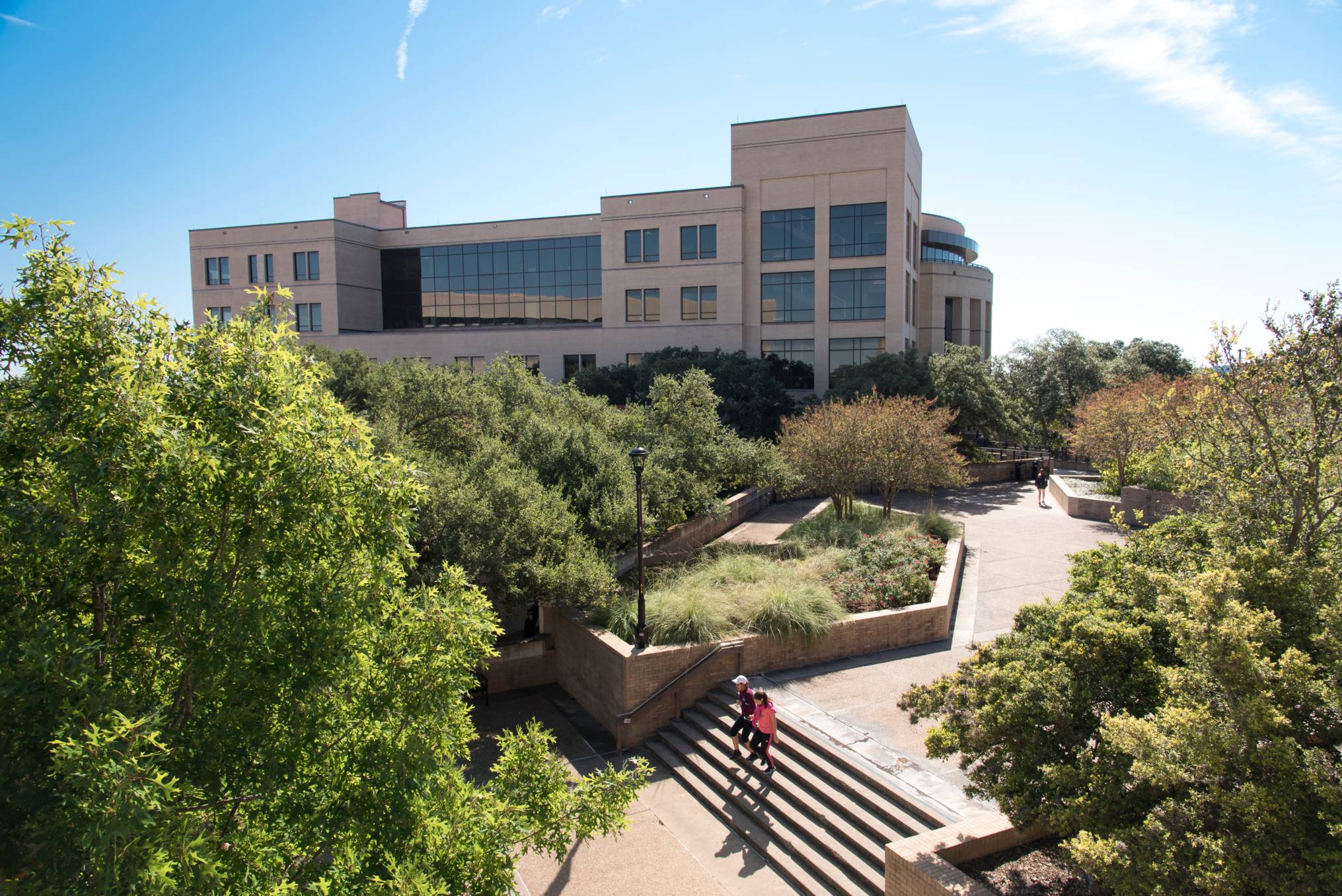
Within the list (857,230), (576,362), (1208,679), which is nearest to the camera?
(1208,679)

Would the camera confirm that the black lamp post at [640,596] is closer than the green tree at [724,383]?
Yes

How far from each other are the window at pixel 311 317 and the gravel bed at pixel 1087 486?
42951mm

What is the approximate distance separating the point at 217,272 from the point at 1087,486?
168 feet

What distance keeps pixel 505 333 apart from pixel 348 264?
11321 mm

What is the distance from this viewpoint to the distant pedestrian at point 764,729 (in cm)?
1116

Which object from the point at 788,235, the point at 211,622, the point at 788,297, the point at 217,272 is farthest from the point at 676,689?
the point at 217,272

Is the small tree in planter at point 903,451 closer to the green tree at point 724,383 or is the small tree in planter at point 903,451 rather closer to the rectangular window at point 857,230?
the green tree at point 724,383

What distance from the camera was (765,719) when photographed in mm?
11148

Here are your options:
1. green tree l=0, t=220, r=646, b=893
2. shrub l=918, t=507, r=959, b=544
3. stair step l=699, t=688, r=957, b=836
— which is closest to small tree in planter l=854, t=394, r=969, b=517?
shrub l=918, t=507, r=959, b=544

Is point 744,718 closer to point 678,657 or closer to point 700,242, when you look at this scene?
point 678,657

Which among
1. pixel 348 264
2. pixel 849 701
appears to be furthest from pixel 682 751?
pixel 348 264

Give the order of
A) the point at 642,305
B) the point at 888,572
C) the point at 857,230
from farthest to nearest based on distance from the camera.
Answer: the point at 642,305 < the point at 857,230 < the point at 888,572

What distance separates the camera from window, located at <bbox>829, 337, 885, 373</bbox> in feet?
134

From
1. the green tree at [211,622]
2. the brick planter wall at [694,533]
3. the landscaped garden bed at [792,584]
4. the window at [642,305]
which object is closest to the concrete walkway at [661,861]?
the landscaped garden bed at [792,584]
